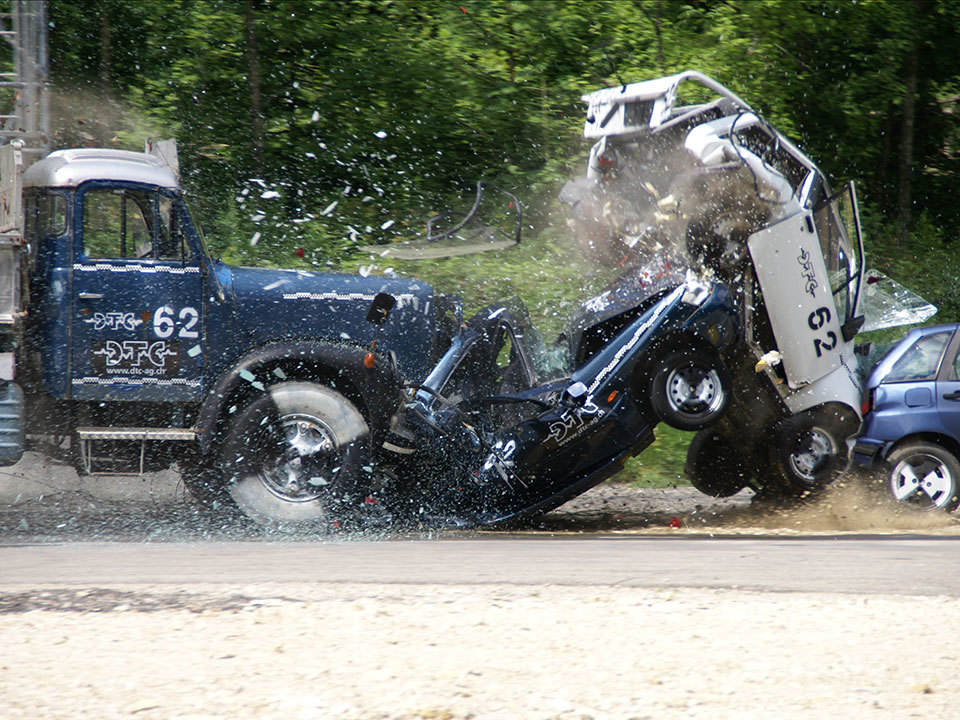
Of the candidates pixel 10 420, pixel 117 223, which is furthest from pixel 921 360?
pixel 10 420

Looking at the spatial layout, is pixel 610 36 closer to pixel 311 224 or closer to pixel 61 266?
pixel 311 224

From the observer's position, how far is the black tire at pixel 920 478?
26.6 ft

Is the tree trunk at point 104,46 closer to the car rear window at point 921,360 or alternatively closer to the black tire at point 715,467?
the black tire at point 715,467

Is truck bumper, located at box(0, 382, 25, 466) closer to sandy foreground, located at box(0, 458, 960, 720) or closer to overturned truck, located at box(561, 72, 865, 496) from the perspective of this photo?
sandy foreground, located at box(0, 458, 960, 720)

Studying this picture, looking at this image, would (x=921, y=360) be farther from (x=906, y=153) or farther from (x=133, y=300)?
(x=906, y=153)

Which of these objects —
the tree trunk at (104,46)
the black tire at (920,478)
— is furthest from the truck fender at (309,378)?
the tree trunk at (104,46)

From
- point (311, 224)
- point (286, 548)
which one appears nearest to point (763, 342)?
point (286, 548)

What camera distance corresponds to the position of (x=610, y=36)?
14750mm

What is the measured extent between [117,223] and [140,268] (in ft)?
1.19

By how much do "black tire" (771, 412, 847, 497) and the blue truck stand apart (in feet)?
9.67

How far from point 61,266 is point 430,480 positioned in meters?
2.78

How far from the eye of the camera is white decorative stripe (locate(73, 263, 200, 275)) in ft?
23.2

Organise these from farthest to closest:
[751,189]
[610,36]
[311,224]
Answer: [610,36] → [311,224] → [751,189]

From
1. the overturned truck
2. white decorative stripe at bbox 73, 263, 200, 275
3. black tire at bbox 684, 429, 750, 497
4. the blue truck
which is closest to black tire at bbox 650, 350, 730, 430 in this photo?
the overturned truck
